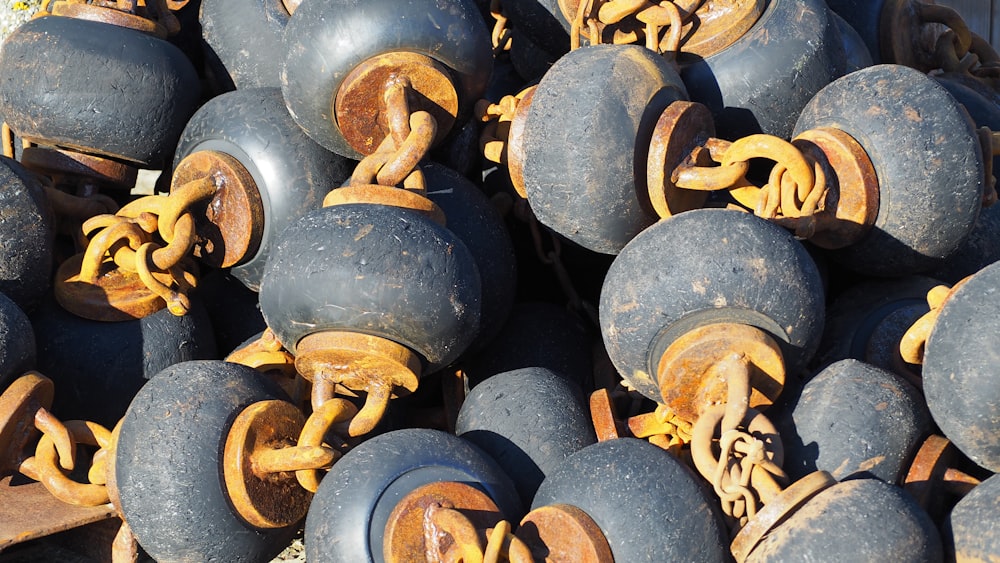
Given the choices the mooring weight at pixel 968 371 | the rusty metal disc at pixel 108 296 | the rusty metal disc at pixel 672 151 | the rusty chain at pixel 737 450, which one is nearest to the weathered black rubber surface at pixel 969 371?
the mooring weight at pixel 968 371

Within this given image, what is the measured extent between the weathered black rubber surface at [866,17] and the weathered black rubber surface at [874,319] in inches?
38.1

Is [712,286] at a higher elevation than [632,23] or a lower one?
Result: lower

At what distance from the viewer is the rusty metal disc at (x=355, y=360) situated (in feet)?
6.61

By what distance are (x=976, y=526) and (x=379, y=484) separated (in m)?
1.04

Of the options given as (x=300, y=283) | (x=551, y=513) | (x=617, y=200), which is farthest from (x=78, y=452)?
(x=617, y=200)

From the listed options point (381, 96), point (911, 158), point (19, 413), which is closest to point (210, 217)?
point (381, 96)

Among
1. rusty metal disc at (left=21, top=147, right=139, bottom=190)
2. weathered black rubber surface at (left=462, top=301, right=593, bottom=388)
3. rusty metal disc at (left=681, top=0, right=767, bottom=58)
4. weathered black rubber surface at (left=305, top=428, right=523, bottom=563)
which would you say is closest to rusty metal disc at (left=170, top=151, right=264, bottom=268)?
rusty metal disc at (left=21, top=147, right=139, bottom=190)

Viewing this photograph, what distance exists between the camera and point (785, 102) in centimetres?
246

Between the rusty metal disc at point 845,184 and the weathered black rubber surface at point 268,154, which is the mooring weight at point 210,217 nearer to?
the weathered black rubber surface at point 268,154

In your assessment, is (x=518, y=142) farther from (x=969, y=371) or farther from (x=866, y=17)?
(x=866, y=17)

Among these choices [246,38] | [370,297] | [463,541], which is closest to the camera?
[463,541]

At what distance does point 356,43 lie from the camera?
2295 millimetres

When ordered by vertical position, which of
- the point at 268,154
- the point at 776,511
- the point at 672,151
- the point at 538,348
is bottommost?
the point at 538,348

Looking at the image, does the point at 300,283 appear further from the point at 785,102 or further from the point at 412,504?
the point at 785,102
